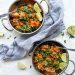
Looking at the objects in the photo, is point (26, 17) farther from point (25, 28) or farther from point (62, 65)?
point (62, 65)

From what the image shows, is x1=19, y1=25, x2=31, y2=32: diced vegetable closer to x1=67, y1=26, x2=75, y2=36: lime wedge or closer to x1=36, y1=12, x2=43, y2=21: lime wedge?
x1=36, y1=12, x2=43, y2=21: lime wedge

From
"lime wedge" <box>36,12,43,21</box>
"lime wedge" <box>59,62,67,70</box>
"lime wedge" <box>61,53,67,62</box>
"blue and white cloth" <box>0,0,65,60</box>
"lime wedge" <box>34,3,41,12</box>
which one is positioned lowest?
"lime wedge" <box>59,62,67,70</box>

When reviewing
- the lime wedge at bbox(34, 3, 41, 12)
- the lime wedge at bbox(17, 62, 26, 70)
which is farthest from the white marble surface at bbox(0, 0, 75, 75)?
the lime wedge at bbox(34, 3, 41, 12)

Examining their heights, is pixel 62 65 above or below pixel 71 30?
below

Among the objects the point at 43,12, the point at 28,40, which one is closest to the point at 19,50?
the point at 28,40

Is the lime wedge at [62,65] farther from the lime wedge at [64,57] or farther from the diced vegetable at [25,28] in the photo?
the diced vegetable at [25,28]

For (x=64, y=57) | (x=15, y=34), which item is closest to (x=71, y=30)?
(x=64, y=57)

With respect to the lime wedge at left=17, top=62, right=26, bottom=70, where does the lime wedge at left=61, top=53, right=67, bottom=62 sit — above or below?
above
